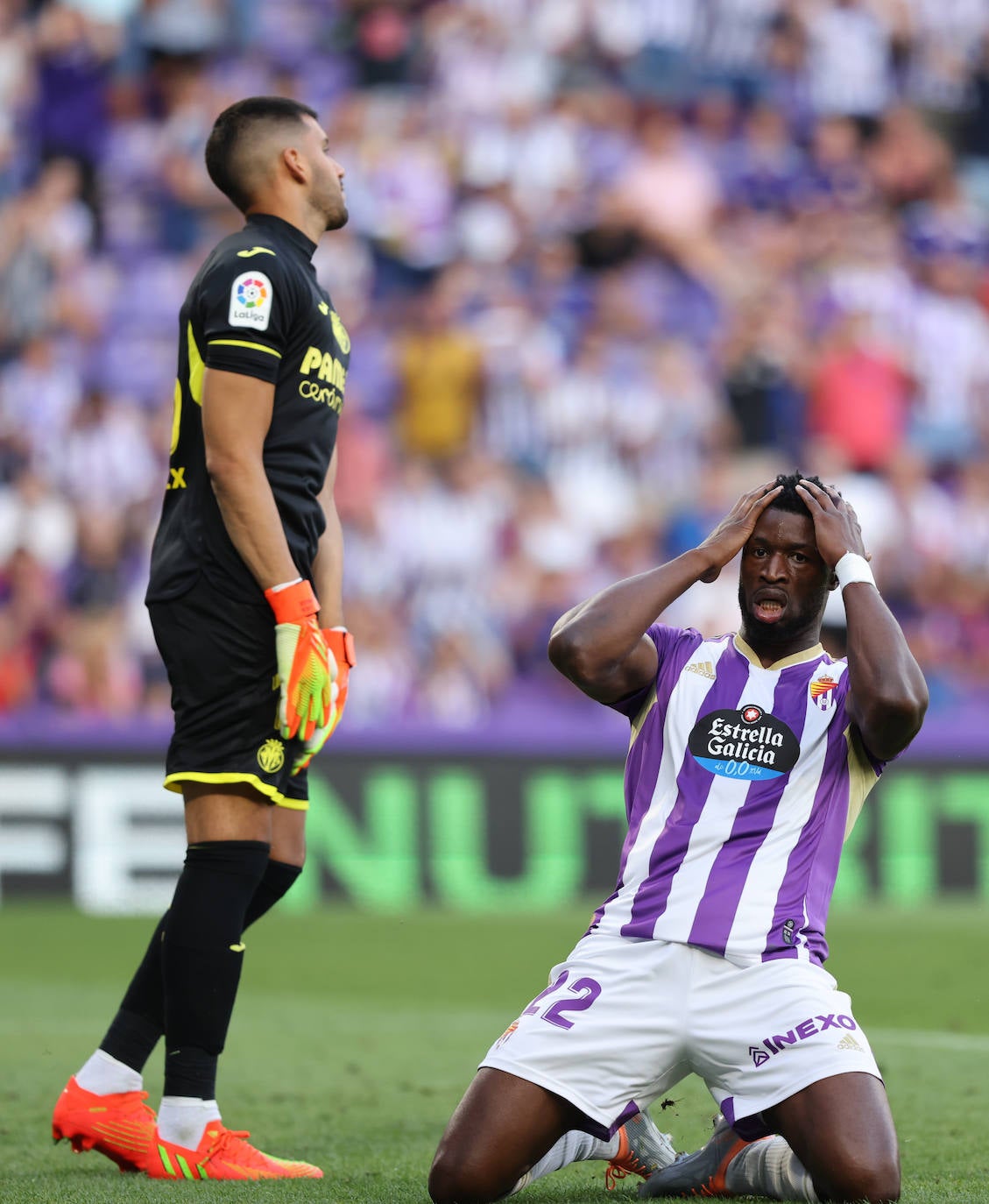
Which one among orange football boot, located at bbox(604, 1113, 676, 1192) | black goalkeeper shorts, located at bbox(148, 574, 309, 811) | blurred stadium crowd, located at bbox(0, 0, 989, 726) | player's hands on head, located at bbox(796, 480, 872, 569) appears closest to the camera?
player's hands on head, located at bbox(796, 480, 872, 569)

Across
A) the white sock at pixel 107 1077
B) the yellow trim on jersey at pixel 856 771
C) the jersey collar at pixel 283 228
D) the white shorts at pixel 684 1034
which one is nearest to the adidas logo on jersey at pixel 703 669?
the yellow trim on jersey at pixel 856 771

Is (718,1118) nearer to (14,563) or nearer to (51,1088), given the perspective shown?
(51,1088)

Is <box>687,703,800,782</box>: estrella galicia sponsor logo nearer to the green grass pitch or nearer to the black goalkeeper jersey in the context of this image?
the green grass pitch

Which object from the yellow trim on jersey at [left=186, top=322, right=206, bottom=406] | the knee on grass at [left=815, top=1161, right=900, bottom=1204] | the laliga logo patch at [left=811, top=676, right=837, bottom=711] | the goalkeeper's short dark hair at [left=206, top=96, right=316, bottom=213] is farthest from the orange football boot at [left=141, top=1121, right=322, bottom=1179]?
the goalkeeper's short dark hair at [left=206, top=96, right=316, bottom=213]

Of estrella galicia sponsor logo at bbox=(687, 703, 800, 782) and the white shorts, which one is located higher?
estrella galicia sponsor logo at bbox=(687, 703, 800, 782)

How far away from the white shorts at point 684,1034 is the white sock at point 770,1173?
0.15 feet

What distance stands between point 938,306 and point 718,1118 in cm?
1063

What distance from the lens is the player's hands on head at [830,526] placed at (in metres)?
3.67

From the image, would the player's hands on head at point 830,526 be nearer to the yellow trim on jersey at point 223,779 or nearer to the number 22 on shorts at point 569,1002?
the number 22 on shorts at point 569,1002

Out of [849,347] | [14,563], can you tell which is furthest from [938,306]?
[14,563]

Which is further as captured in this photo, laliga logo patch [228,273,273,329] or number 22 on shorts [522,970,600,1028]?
laliga logo patch [228,273,273,329]

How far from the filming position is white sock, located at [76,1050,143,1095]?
4.04 meters

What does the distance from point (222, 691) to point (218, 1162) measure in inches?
38.8

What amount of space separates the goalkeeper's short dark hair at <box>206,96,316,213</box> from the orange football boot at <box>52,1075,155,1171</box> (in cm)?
202
